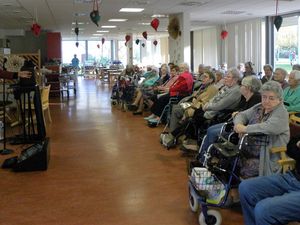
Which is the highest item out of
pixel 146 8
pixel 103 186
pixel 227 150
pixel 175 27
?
pixel 146 8

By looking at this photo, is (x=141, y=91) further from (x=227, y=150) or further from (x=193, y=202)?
(x=227, y=150)

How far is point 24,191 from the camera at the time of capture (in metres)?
4.01

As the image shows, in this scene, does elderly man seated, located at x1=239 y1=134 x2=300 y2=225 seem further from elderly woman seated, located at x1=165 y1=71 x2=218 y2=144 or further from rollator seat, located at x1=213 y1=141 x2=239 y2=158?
elderly woman seated, located at x1=165 y1=71 x2=218 y2=144

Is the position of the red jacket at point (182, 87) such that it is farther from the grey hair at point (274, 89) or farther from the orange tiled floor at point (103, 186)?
the grey hair at point (274, 89)

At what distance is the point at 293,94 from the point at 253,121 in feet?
6.60

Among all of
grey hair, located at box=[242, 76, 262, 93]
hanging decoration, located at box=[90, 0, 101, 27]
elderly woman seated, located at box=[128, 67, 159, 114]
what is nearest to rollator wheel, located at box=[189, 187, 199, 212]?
grey hair, located at box=[242, 76, 262, 93]

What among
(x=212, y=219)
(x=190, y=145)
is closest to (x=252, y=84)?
(x=190, y=145)

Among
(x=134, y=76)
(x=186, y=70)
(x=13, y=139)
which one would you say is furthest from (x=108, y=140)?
(x=134, y=76)

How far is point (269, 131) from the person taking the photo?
10.1 feet

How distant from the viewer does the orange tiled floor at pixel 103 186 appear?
3323 millimetres

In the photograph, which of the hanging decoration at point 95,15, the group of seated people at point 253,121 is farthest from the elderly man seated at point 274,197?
the hanging decoration at point 95,15

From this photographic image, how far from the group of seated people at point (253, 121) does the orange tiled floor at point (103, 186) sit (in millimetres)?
503

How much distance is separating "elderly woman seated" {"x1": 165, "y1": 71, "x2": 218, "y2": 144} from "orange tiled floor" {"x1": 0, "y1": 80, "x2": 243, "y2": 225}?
1.01 feet

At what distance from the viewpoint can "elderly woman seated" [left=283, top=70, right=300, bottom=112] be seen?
5009mm
